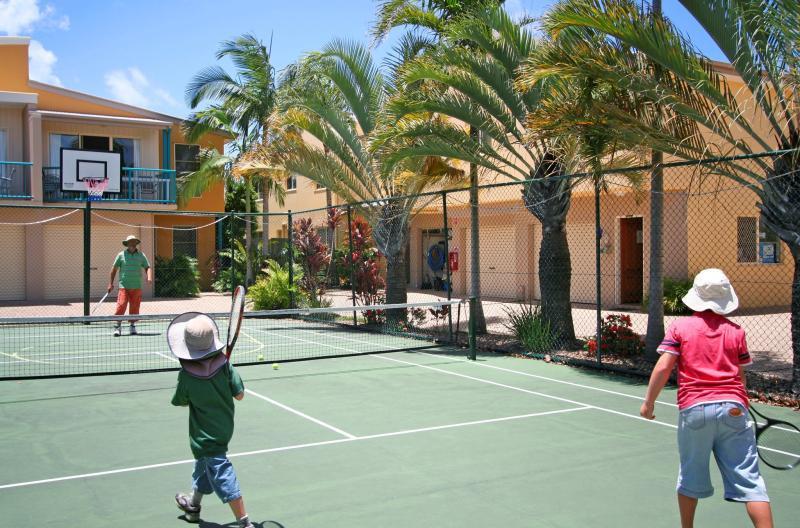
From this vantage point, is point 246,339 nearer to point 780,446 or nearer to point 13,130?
point 780,446

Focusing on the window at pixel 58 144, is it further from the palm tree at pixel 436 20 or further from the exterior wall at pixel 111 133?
the palm tree at pixel 436 20

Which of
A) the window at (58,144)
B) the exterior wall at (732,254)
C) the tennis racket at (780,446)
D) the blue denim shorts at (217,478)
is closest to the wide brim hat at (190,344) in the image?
the blue denim shorts at (217,478)

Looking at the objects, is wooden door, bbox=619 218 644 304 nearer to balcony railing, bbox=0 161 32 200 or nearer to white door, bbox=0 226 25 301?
balcony railing, bbox=0 161 32 200

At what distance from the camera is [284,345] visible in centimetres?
1459

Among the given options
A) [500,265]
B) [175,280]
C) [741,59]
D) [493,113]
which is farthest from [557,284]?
[175,280]

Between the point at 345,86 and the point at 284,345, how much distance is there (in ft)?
20.4

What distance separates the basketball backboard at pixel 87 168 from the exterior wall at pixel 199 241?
13.3 feet

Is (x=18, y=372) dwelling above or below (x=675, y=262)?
below

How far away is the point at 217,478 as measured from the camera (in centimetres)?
476

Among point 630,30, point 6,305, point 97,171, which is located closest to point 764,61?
point 630,30

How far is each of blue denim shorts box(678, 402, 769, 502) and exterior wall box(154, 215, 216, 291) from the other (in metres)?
25.9

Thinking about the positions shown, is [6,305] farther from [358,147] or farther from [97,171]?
[358,147]

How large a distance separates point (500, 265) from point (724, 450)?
21117 mm

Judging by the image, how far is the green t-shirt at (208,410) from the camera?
4.82m
